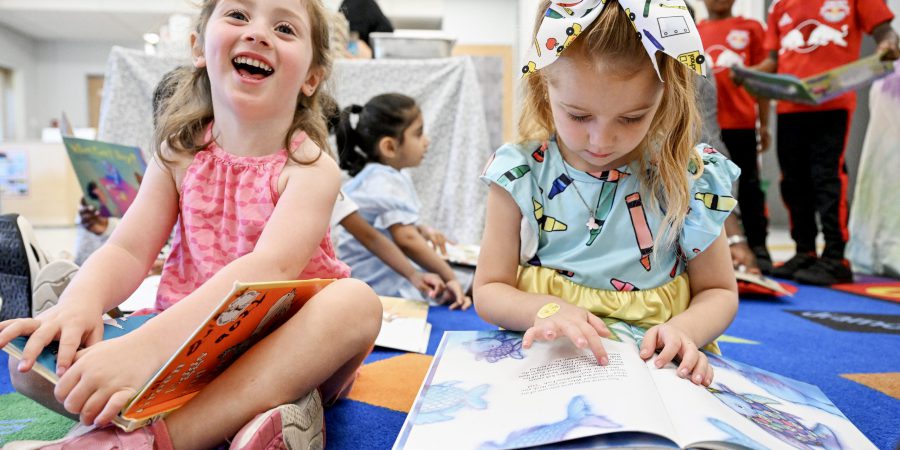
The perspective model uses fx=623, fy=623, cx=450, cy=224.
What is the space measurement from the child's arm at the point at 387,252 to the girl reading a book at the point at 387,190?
1.6 inches

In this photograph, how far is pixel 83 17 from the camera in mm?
5766

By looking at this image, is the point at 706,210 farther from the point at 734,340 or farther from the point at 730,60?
the point at 730,60

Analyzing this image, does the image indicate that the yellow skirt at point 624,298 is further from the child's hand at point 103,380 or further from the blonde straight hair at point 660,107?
the child's hand at point 103,380

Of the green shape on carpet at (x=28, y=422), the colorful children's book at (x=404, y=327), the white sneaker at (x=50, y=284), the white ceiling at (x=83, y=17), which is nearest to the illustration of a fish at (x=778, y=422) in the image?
the colorful children's book at (x=404, y=327)

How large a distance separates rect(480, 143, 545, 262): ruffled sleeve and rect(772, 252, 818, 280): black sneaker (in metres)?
1.52

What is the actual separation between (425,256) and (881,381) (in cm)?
82

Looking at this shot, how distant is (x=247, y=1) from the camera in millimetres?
639

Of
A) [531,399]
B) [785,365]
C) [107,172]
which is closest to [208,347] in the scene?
[531,399]

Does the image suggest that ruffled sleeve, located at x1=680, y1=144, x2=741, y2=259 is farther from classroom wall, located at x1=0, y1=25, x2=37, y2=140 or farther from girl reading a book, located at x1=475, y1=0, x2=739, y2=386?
classroom wall, located at x1=0, y1=25, x2=37, y2=140

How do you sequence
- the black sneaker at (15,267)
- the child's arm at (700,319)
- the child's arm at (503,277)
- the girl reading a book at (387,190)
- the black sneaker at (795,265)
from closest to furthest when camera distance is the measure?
1. the child's arm at (700,319)
2. the child's arm at (503,277)
3. the black sneaker at (15,267)
4. the girl reading a book at (387,190)
5. the black sneaker at (795,265)

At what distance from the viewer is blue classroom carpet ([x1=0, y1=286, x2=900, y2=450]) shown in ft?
2.00

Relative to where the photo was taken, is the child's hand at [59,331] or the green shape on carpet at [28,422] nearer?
the child's hand at [59,331]

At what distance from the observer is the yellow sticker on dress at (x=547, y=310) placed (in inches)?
20.9

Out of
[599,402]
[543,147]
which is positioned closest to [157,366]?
[599,402]
